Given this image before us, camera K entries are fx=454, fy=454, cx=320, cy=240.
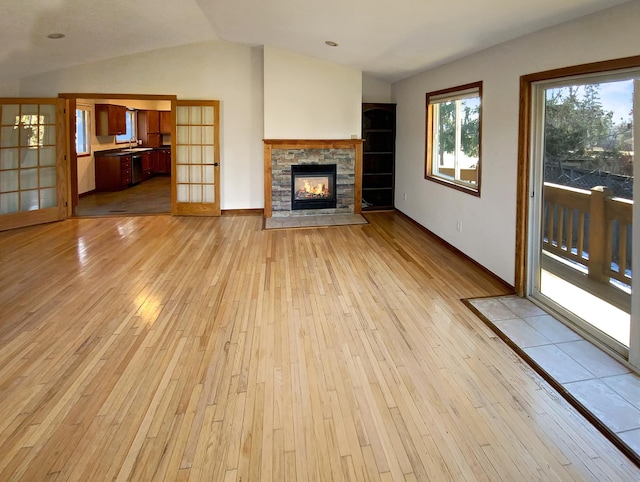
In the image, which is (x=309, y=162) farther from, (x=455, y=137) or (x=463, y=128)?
(x=463, y=128)

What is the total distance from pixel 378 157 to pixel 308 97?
1.76m

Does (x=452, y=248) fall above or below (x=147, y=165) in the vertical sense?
below

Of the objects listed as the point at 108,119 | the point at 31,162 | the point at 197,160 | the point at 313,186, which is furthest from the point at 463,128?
the point at 108,119

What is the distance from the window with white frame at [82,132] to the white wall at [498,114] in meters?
Answer: 7.08

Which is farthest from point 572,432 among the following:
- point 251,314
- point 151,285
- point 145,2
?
point 145,2

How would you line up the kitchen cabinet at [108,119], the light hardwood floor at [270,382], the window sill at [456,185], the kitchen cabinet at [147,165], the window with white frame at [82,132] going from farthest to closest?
the kitchen cabinet at [147,165] → the kitchen cabinet at [108,119] → the window with white frame at [82,132] → the window sill at [456,185] → the light hardwood floor at [270,382]

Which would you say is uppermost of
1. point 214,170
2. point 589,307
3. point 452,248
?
point 214,170

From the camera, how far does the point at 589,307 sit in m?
3.46

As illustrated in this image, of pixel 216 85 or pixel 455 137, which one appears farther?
pixel 216 85

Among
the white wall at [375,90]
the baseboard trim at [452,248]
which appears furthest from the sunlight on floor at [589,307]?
the white wall at [375,90]

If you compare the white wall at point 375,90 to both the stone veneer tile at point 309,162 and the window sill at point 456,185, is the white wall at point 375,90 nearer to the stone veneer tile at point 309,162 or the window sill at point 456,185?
the stone veneer tile at point 309,162

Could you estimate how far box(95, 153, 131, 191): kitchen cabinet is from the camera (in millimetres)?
10695

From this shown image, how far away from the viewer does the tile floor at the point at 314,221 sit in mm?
7258

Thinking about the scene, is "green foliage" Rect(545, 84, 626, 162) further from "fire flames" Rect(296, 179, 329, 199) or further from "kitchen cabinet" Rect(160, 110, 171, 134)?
"kitchen cabinet" Rect(160, 110, 171, 134)
